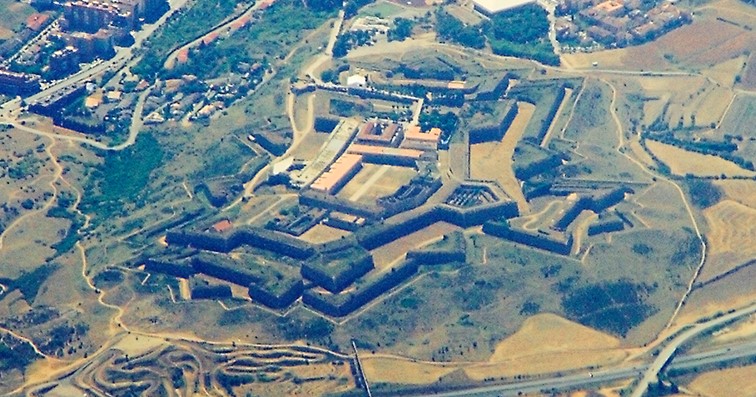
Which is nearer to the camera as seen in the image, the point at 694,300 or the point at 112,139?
the point at 694,300

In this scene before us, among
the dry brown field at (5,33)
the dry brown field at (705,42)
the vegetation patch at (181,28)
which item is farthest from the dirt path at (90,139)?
the dry brown field at (705,42)

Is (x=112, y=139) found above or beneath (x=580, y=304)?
beneath

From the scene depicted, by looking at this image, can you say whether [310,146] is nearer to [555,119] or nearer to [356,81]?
[356,81]

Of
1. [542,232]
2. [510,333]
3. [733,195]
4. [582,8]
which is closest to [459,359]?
[510,333]

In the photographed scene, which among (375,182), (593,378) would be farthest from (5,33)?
Answer: (593,378)

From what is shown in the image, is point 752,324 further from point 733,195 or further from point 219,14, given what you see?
point 219,14

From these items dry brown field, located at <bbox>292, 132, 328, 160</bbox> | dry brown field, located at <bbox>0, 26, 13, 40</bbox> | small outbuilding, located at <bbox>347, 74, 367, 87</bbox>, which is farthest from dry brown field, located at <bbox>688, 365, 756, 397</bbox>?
dry brown field, located at <bbox>0, 26, 13, 40</bbox>

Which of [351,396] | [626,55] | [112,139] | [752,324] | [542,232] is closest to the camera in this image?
[351,396]

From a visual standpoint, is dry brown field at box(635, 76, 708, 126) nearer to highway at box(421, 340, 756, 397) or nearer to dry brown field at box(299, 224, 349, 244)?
dry brown field at box(299, 224, 349, 244)
